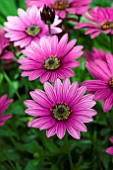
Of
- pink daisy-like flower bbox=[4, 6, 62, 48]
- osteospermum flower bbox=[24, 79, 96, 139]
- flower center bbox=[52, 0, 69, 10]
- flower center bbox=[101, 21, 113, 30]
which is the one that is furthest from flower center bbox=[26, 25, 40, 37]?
osteospermum flower bbox=[24, 79, 96, 139]

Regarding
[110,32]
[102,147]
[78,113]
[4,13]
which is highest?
[4,13]

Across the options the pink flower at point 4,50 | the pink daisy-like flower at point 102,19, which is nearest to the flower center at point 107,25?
A: the pink daisy-like flower at point 102,19

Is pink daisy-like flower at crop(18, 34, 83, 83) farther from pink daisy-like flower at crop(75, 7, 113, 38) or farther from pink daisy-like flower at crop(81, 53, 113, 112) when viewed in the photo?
pink daisy-like flower at crop(75, 7, 113, 38)

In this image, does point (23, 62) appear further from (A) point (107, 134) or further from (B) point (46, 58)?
(A) point (107, 134)

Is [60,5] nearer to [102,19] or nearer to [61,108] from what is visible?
[102,19]

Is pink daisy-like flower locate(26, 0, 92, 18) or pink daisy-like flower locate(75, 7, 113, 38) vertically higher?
pink daisy-like flower locate(26, 0, 92, 18)

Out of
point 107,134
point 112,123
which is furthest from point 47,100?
point 107,134

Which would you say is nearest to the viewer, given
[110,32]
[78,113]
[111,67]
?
[78,113]
